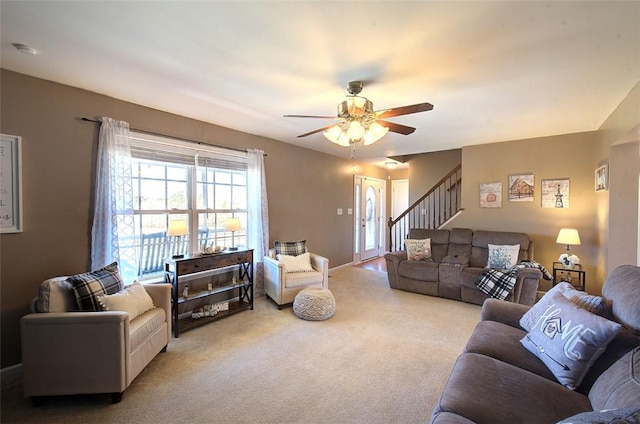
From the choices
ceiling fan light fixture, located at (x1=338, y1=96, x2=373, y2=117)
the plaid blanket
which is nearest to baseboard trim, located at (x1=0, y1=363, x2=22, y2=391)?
ceiling fan light fixture, located at (x1=338, y1=96, x2=373, y2=117)

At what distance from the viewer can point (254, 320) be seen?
134 inches

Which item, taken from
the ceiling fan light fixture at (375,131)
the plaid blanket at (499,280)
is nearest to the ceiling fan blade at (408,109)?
the ceiling fan light fixture at (375,131)

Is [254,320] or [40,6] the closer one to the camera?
[40,6]

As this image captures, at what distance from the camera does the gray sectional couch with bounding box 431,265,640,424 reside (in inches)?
47.2

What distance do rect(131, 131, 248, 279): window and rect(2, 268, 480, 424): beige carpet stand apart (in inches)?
41.7

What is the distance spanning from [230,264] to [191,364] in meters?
1.24

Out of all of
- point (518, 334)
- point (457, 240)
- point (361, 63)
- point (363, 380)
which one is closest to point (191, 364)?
point (363, 380)

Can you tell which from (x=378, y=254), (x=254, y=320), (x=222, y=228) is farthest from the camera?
(x=378, y=254)

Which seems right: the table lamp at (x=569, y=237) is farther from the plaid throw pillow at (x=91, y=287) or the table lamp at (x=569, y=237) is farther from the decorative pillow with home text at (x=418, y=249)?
the plaid throw pillow at (x=91, y=287)

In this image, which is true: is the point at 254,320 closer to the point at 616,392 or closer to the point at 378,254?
the point at 616,392

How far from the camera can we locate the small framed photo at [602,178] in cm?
341

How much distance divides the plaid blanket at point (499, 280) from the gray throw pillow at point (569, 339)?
6.47 feet

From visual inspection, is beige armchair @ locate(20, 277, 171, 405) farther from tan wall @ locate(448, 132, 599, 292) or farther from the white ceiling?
tan wall @ locate(448, 132, 599, 292)

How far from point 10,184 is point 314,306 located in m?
3.01
